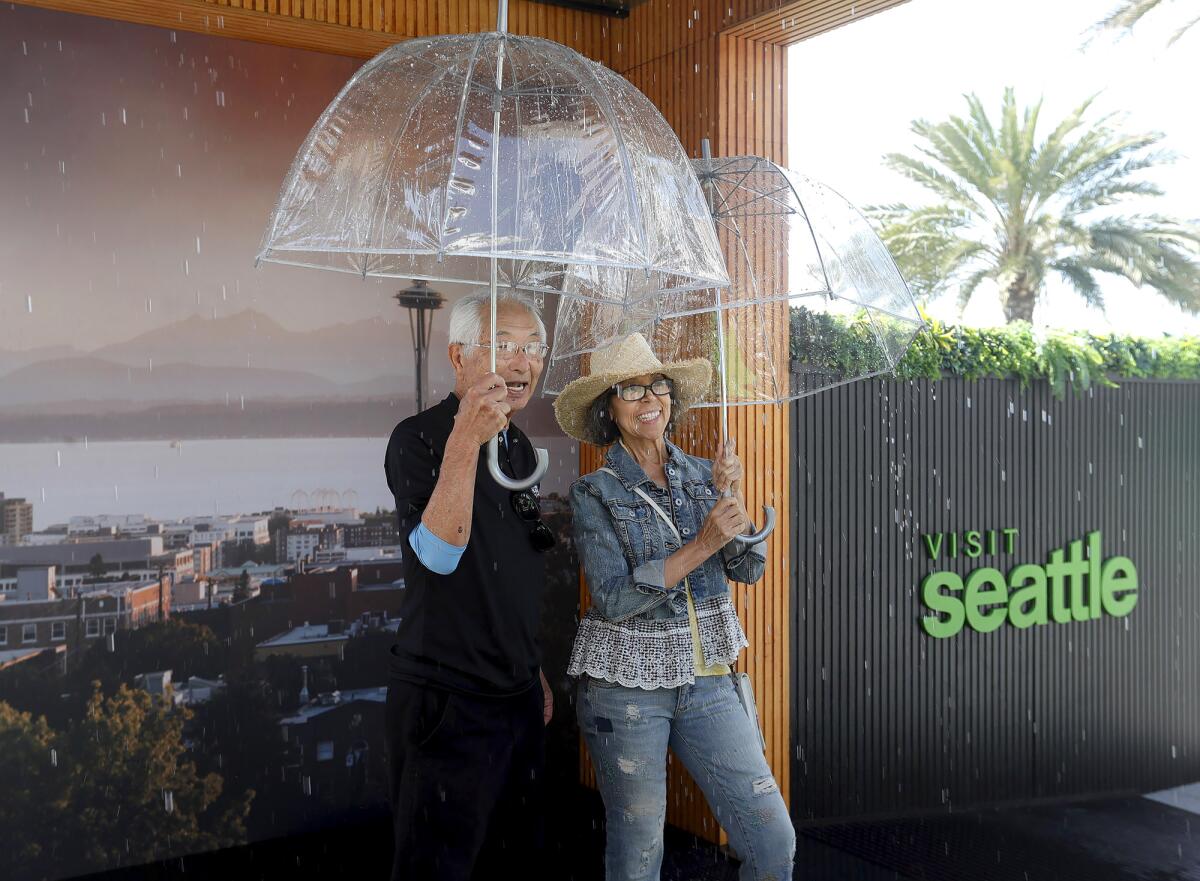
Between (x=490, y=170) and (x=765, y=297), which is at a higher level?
(x=490, y=170)

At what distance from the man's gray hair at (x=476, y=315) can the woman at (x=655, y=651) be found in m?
0.48

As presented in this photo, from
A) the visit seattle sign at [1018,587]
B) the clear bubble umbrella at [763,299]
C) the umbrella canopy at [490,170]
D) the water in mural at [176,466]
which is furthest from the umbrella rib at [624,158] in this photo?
the visit seattle sign at [1018,587]

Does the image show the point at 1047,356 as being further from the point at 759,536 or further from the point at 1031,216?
the point at 1031,216

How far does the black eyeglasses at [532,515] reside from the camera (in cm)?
309

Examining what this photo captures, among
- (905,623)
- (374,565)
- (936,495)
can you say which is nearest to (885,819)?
(905,623)

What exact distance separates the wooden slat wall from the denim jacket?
1682 millimetres

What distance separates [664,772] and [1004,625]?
14.7 feet

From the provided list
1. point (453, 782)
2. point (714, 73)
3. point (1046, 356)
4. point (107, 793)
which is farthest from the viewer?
point (1046, 356)

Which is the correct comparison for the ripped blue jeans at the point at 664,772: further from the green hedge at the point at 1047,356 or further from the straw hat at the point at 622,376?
the green hedge at the point at 1047,356

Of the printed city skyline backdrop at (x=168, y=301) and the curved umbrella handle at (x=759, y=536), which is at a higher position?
the printed city skyline backdrop at (x=168, y=301)

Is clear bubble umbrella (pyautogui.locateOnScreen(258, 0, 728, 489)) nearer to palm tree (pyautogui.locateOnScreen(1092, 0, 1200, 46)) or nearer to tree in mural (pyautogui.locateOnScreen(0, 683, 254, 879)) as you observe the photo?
tree in mural (pyautogui.locateOnScreen(0, 683, 254, 879))

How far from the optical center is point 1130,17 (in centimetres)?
1239

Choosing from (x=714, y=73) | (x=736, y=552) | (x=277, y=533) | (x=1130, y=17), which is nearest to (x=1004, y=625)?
(x=714, y=73)

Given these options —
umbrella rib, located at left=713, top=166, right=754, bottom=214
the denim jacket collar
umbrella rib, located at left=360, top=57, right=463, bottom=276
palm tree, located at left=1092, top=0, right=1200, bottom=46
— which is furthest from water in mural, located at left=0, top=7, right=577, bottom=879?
palm tree, located at left=1092, top=0, right=1200, bottom=46
